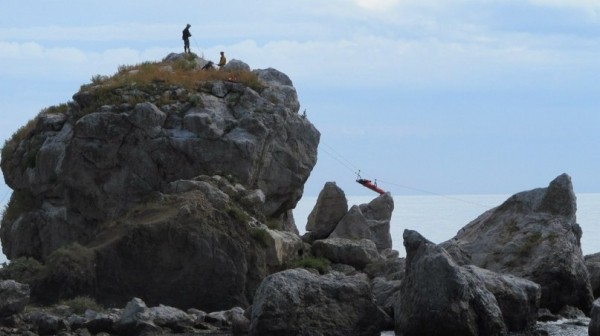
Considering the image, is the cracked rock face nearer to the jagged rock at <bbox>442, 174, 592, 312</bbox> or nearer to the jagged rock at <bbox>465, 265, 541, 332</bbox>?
the jagged rock at <bbox>442, 174, 592, 312</bbox>

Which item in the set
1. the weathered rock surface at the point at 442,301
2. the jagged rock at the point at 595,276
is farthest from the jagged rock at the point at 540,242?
the weathered rock surface at the point at 442,301

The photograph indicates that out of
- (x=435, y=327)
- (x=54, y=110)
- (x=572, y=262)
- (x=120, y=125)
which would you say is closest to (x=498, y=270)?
(x=572, y=262)

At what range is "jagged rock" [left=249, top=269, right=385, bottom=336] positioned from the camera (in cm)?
3781

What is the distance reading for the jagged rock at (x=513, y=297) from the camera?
1610 inches

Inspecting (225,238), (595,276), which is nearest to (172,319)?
(225,238)

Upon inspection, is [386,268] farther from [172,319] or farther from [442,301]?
[442,301]

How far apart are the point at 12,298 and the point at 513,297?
1774cm

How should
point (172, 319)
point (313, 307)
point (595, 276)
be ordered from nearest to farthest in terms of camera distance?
point (313, 307), point (172, 319), point (595, 276)

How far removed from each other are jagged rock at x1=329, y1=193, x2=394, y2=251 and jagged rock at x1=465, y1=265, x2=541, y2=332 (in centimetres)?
2021

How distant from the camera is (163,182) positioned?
57312 mm

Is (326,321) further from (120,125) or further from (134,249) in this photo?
(120,125)

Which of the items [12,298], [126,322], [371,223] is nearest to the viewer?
[126,322]

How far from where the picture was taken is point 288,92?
64750 mm

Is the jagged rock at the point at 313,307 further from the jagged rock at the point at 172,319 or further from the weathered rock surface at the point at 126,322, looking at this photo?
the jagged rock at the point at 172,319
